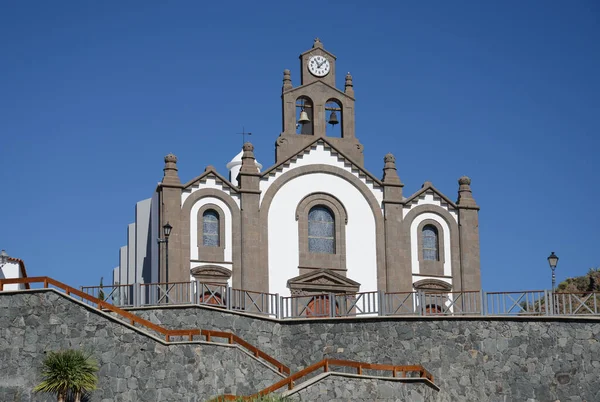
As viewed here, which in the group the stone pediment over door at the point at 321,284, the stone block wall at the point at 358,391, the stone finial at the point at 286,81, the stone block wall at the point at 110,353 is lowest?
the stone block wall at the point at 358,391

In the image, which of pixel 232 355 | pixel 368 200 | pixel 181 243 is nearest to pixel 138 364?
pixel 232 355

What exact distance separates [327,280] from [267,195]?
4.45m

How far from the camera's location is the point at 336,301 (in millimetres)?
55125

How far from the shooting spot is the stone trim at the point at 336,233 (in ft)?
193

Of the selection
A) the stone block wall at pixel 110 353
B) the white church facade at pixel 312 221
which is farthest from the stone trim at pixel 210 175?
the stone block wall at pixel 110 353

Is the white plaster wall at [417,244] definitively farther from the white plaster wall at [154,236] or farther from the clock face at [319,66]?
the white plaster wall at [154,236]

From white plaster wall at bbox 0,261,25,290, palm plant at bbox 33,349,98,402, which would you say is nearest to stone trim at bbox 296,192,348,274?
white plaster wall at bbox 0,261,25,290

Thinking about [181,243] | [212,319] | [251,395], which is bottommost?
[251,395]

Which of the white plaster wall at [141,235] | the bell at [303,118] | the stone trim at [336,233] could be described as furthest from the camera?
the white plaster wall at [141,235]

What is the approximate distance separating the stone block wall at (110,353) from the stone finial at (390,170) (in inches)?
705

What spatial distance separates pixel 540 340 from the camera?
160ft

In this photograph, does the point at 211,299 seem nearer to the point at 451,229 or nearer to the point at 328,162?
the point at 328,162

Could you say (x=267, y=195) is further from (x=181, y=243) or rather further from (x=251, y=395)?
(x=251, y=395)

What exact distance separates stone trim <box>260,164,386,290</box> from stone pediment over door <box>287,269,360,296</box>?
119 cm
